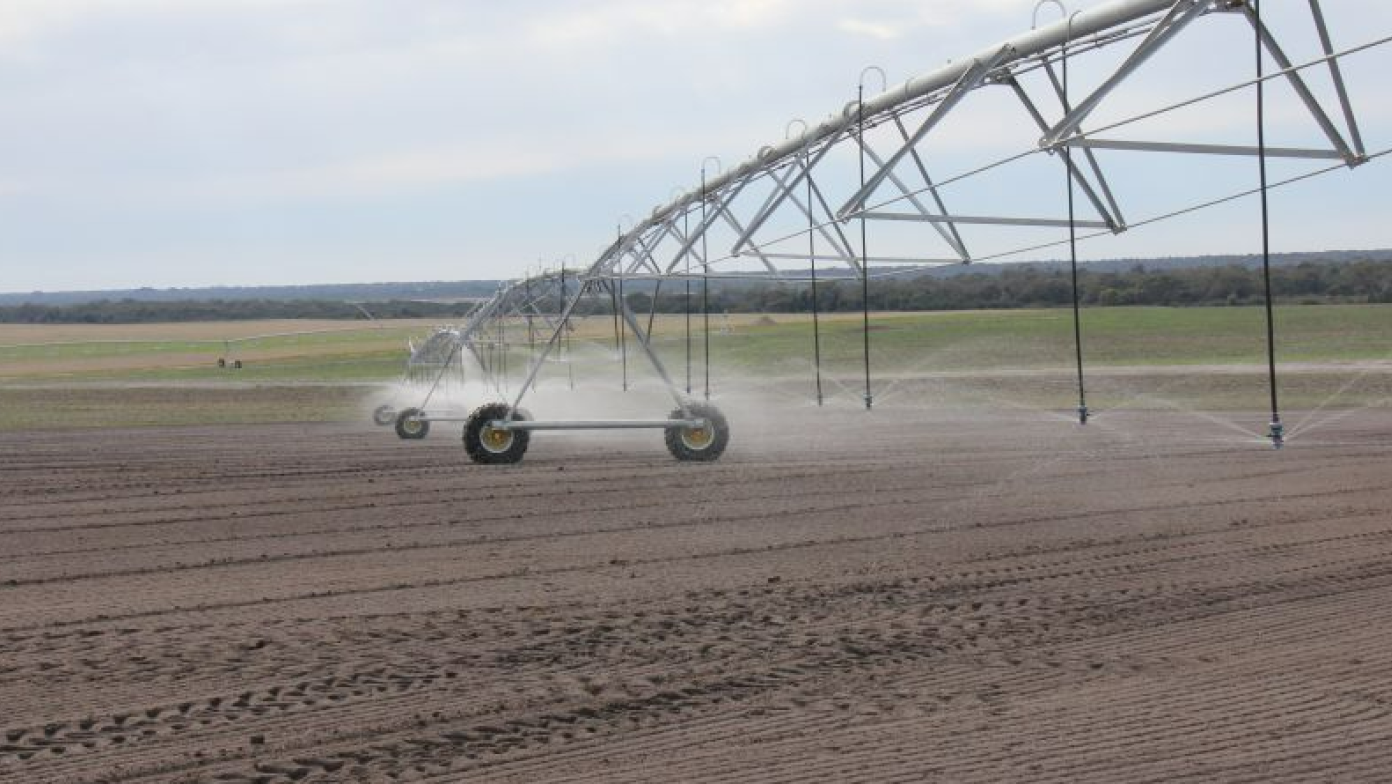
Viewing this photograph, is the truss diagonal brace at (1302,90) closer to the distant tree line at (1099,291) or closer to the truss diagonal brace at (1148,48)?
the truss diagonal brace at (1148,48)

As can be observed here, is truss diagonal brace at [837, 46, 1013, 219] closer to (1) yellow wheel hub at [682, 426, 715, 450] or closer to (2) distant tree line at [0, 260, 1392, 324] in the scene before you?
(1) yellow wheel hub at [682, 426, 715, 450]

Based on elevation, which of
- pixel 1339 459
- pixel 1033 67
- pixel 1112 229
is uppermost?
pixel 1033 67

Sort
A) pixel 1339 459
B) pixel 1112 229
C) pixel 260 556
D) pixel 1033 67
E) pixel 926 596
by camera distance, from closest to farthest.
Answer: pixel 926 596
pixel 260 556
pixel 1033 67
pixel 1112 229
pixel 1339 459

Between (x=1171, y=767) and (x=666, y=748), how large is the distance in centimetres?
206

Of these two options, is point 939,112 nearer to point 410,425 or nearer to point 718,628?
point 718,628

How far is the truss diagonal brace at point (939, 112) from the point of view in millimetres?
15609

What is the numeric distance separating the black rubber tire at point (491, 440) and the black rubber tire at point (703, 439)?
6.44 feet

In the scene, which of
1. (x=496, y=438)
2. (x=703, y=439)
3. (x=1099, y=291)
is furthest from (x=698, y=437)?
(x=1099, y=291)

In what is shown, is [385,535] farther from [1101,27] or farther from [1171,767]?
[1171,767]

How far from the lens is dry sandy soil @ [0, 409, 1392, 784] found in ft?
24.3

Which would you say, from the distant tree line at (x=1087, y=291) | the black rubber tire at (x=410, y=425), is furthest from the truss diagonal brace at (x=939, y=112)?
the distant tree line at (x=1087, y=291)

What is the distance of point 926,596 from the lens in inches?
427

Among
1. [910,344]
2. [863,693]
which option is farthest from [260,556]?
[910,344]

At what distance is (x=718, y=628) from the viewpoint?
32.7 feet
